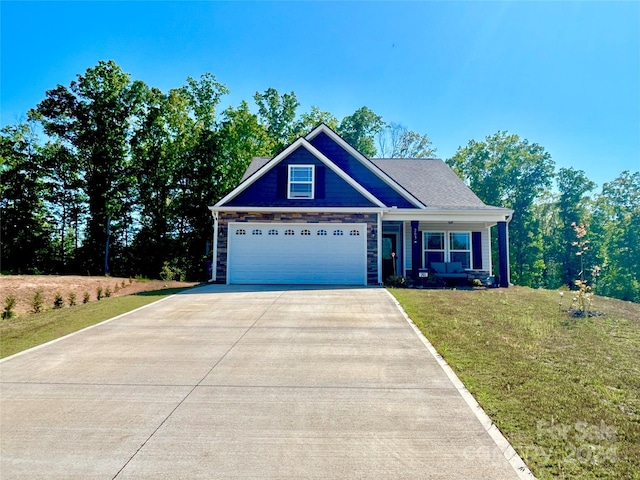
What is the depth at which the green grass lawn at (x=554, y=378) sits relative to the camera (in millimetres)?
3279

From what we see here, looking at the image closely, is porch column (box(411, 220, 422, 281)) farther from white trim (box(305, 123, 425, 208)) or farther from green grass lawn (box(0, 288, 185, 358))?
green grass lawn (box(0, 288, 185, 358))

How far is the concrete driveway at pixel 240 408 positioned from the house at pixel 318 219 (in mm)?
7043

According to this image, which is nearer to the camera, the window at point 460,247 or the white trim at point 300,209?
the white trim at point 300,209

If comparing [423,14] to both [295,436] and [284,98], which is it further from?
[284,98]

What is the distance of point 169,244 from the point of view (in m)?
25.9

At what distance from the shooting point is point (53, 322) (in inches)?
345

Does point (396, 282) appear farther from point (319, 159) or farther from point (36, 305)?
point (36, 305)

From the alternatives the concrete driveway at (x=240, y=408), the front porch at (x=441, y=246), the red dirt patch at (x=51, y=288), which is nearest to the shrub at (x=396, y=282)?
the front porch at (x=441, y=246)

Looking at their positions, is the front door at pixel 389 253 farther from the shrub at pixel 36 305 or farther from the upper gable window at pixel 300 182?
the shrub at pixel 36 305

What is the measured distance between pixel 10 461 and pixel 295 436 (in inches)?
101

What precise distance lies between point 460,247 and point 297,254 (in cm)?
768

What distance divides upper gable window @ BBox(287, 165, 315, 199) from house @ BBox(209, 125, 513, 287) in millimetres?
41

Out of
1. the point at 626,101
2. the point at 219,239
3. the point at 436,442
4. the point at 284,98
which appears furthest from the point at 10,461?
the point at 284,98

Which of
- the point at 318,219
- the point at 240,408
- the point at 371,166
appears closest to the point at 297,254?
the point at 318,219
